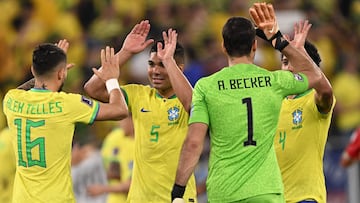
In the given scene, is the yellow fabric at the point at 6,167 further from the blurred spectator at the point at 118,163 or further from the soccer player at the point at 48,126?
the soccer player at the point at 48,126

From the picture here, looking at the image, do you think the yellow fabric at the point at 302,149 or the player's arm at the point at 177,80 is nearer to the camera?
the player's arm at the point at 177,80

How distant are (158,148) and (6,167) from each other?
292 cm

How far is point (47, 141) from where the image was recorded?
9648 mm

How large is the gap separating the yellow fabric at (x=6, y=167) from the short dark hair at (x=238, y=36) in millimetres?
4131

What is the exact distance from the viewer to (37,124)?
9.66 meters

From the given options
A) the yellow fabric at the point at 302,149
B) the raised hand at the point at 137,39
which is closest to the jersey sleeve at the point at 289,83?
the yellow fabric at the point at 302,149

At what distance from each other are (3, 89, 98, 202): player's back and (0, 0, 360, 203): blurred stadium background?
27.0 feet

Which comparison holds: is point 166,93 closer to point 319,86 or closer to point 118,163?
point 319,86

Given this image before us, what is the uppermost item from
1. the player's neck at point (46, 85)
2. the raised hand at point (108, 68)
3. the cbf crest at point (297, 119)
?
the raised hand at point (108, 68)

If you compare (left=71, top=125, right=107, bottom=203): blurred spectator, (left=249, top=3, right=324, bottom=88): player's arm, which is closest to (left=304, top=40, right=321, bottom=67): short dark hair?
(left=249, top=3, right=324, bottom=88): player's arm

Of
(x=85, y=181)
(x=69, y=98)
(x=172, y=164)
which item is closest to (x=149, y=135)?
(x=172, y=164)

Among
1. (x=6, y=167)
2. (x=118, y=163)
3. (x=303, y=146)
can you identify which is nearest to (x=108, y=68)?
(x=303, y=146)

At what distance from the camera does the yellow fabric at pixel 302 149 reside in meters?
10.4

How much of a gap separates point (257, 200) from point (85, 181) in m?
7.34
